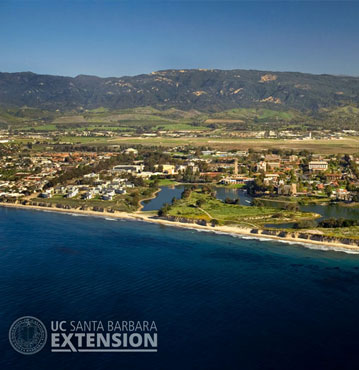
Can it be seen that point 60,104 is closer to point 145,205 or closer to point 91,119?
point 91,119

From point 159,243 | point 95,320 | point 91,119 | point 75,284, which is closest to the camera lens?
point 95,320

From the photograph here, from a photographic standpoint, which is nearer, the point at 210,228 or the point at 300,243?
the point at 300,243

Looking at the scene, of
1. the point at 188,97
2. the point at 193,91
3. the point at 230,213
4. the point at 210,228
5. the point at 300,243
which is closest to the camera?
the point at 300,243

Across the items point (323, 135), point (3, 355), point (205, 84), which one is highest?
point (205, 84)

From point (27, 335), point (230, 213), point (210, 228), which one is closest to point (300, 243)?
point (210, 228)

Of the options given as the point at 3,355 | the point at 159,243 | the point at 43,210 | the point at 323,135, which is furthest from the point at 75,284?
the point at 323,135

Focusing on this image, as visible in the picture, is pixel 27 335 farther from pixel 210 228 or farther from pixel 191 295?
pixel 210 228

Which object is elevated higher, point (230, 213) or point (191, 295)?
point (230, 213)
